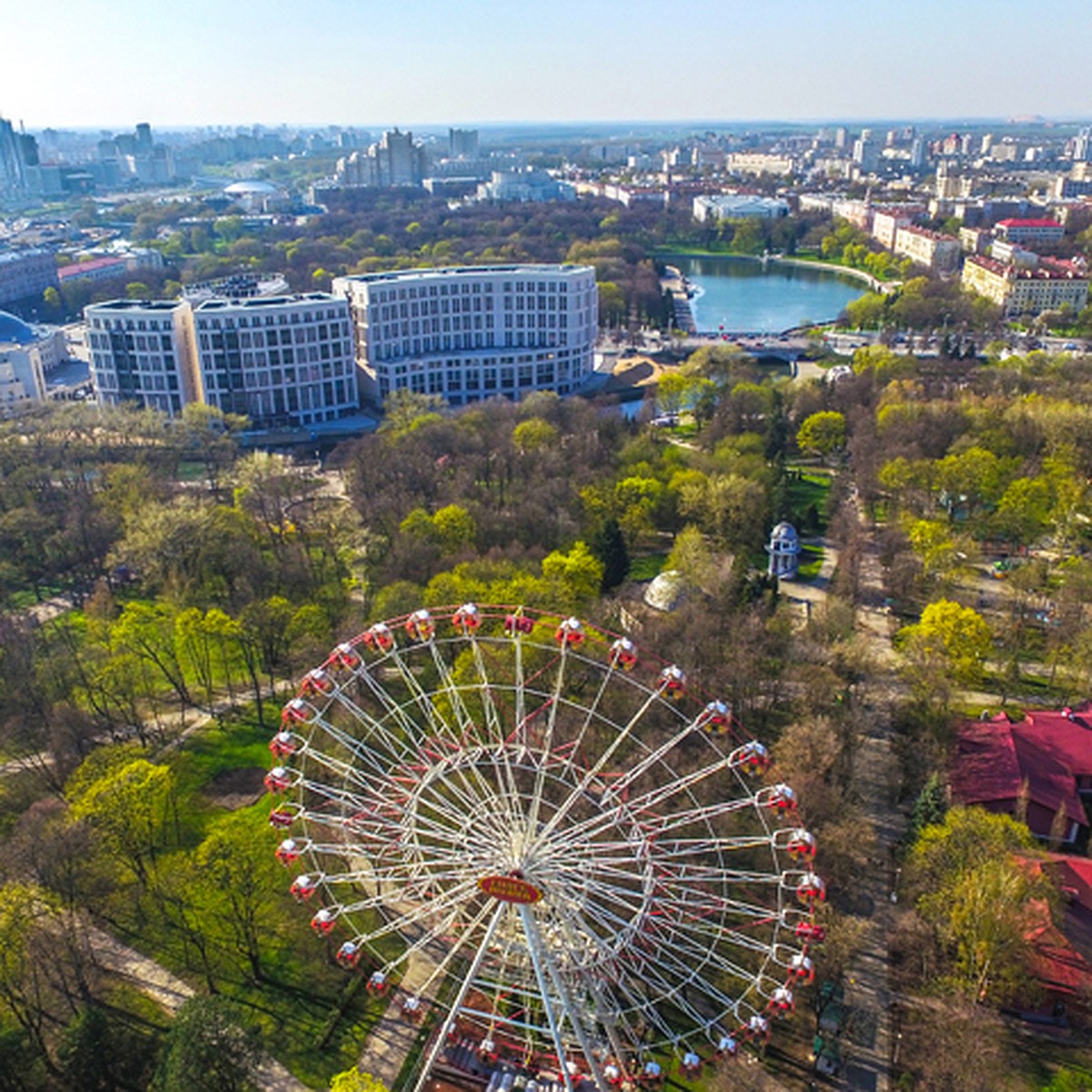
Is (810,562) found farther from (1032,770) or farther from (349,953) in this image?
(349,953)

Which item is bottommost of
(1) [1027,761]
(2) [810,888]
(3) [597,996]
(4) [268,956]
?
(4) [268,956]

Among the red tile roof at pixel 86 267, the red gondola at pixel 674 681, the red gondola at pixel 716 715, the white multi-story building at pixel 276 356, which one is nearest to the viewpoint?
the red gondola at pixel 716 715

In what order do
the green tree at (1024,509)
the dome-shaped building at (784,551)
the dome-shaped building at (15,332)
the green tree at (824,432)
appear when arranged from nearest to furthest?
1. the dome-shaped building at (784,551)
2. the green tree at (1024,509)
3. the green tree at (824,432)
4. the dome-shaped building at (15,332)

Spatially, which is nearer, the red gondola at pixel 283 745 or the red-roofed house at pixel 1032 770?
the red gondola at pixel 283 745

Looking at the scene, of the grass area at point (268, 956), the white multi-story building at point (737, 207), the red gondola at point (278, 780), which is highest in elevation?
the white multi-story building at point (737, 207)

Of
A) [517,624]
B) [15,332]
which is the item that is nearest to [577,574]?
[517,624]

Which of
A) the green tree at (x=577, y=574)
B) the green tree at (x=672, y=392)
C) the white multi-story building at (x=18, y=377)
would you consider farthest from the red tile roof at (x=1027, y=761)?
the white multi-story building at (x=18, y=377)

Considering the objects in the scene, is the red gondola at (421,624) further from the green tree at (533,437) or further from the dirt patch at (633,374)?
the dirt patch at (633,374)
